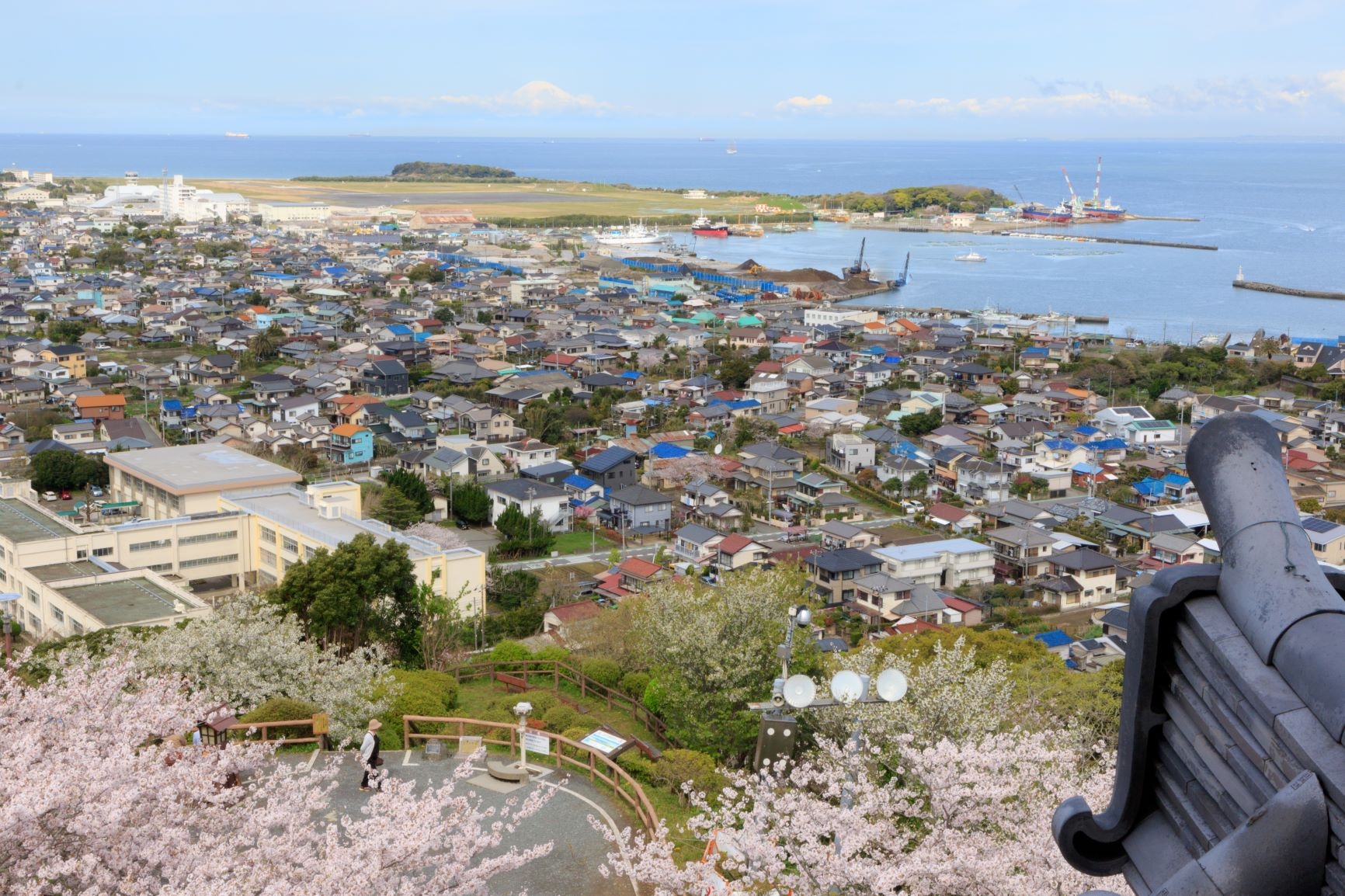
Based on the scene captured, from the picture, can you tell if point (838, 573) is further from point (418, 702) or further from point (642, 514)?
point (418, 702)

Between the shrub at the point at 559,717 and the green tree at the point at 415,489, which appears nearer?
the shrub at the point at 559,717

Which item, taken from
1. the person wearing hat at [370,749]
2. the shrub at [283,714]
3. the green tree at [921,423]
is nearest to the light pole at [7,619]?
the shrub at [283,714]

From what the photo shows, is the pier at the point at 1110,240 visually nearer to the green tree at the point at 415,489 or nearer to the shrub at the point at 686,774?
the green tree at the point at 415,489

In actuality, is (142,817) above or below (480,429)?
above

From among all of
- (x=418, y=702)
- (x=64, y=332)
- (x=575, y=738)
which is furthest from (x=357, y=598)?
(x=64, y=332)

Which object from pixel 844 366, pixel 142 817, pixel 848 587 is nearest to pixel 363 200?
pixel 844 366

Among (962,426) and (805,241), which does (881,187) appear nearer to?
(805,241)
